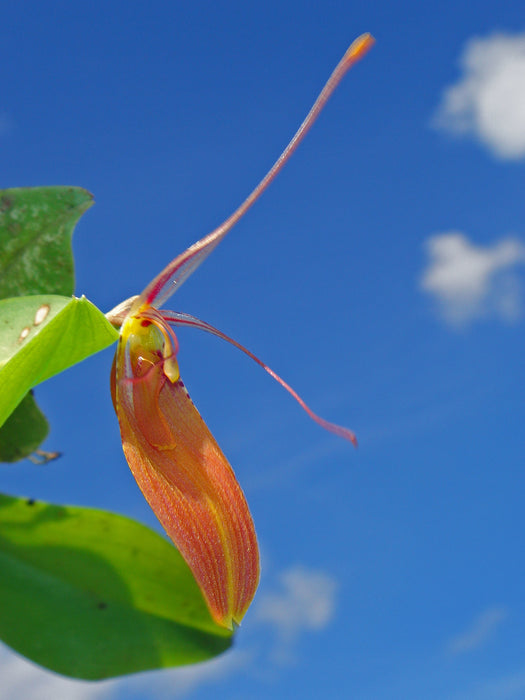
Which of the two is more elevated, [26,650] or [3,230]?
[3,230]

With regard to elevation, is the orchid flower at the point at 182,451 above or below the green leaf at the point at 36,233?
below

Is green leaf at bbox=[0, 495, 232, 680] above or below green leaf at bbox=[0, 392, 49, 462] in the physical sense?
below

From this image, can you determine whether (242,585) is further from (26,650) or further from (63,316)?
(26,650)

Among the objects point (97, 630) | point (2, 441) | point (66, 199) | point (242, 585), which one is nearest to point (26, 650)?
point (97, 630)

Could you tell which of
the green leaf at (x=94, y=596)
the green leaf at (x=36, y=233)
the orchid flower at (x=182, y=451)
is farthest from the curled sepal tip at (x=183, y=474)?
the green leaf at (x=94, y=596)

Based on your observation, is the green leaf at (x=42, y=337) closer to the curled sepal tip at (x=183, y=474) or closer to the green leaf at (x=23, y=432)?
the curled sepal tip at (x=183, y=474)

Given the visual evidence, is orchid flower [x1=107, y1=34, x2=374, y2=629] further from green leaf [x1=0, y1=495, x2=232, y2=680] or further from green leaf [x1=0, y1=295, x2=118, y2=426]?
green leaf [x1=0, y1=495, x2=232, y2=680]

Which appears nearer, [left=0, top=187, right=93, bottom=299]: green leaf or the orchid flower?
the orchid flower

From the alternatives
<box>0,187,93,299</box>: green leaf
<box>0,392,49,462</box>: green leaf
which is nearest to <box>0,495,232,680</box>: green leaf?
<box>0,392,49,462</box>: green leaf
